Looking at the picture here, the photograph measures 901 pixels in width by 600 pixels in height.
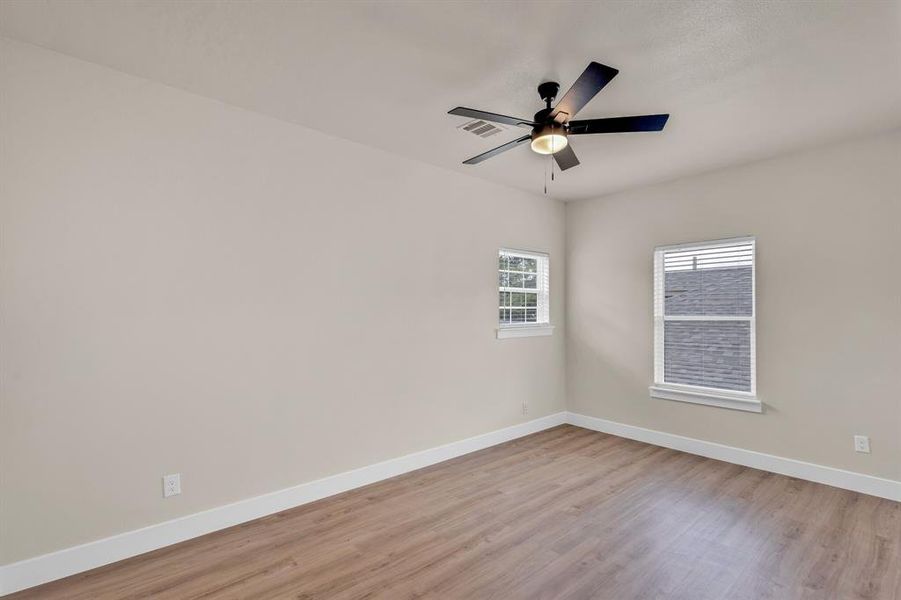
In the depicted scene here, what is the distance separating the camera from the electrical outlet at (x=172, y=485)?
2572mm

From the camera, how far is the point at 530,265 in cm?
509

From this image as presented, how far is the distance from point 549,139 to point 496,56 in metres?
0.53

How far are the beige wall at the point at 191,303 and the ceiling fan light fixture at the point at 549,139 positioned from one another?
1537 millimetres

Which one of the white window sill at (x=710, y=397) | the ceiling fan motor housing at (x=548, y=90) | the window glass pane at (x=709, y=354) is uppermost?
the ceiling fan motor housing at (x=548, y=90)

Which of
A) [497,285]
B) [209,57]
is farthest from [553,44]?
[497,285]

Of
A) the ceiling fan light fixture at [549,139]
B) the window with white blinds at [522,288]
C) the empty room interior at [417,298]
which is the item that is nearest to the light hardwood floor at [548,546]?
the empty room interior at [417,298]

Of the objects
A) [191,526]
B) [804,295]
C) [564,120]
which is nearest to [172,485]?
[191,526]

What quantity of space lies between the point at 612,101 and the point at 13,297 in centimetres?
355

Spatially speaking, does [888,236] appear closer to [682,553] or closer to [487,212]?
[682,553]

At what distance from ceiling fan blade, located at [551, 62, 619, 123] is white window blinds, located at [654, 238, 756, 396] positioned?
266cm

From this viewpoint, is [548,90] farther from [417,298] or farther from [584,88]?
[417,298]

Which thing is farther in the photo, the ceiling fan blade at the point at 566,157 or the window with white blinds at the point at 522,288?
the window with white blinds at the point at 522,288

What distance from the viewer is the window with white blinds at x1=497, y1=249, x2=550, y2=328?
4.71 m

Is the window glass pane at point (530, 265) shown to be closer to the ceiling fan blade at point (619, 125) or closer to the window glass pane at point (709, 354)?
the window glass pane at point (709, 354)
